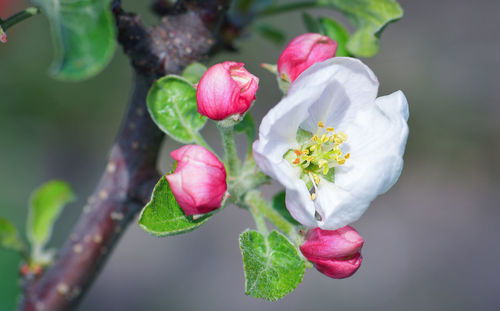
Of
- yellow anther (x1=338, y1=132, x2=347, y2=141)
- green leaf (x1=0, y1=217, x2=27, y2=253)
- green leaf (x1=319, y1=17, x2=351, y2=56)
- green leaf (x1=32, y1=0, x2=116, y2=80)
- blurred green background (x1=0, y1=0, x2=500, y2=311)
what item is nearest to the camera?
green leaf (x1=32, y1=0, x2=116, y2=80)

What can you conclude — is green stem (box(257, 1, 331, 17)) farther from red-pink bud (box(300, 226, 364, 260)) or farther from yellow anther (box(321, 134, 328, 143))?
red-pink bud (box(300, 226, 364, 260))

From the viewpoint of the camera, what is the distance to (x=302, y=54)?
3.20 ft

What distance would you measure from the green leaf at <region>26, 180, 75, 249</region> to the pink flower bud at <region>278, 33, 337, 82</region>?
991 millimetres

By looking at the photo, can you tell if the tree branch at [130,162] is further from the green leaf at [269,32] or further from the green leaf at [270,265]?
the green leaf at [269,32]

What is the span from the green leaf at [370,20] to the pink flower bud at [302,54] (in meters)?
0.22

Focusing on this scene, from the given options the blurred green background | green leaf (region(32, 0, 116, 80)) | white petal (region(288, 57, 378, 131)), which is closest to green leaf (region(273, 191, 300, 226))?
white petal (region(288, 57, 378, 131))

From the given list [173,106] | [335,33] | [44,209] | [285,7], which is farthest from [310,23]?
[44,209]

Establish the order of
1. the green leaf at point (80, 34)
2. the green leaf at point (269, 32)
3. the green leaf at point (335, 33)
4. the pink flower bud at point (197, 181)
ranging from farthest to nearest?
the green leaf at point (269, 32)
the green leaf at point (335, 33)
the pink flower bud at point (197, 181)
the green leaf at point (80, 34)

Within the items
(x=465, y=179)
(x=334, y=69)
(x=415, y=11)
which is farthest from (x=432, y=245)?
(x=334, y=69)

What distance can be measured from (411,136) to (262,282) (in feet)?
13.9

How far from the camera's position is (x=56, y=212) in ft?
5.37

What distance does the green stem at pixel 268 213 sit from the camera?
1.04 metres

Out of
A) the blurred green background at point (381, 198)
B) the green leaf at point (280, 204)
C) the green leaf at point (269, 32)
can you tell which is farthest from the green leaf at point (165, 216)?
the blurred green background at point (381, 198)

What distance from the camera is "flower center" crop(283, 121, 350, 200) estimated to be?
1.10m
